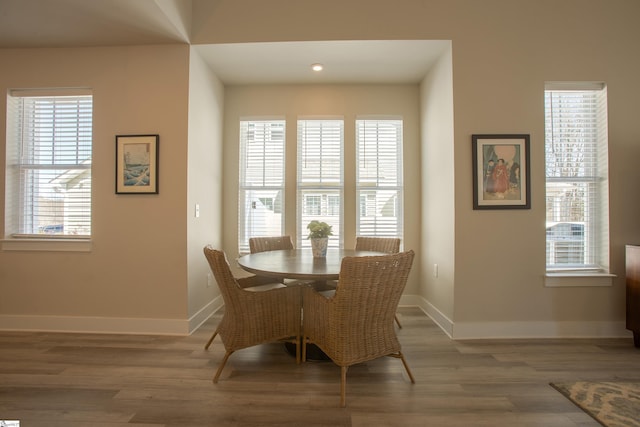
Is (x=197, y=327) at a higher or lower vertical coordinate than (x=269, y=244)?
lower

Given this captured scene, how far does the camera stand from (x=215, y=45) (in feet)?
9.20

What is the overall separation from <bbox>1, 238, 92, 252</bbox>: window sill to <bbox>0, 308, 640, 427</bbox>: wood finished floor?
80 centimetres

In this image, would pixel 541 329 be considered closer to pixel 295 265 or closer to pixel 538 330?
pixel 538 330

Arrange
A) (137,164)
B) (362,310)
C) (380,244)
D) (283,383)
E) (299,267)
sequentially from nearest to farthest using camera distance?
(362,310), (283,383), (299,267), (137,164), (380,244)

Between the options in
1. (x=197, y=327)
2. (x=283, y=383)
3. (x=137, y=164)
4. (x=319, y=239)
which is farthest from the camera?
(x=197, y=327)

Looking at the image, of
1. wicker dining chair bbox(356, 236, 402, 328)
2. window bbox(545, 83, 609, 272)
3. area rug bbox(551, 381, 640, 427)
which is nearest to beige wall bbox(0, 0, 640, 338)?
window bbox(545, 83, 609, 272)

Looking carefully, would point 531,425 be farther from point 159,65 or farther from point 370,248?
point 159,65

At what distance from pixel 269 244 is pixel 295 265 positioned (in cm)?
105

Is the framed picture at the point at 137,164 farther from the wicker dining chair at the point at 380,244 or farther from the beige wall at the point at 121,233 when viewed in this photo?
the wicker dining chair at the point at 380,244

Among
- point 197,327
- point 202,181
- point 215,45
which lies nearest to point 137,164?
point 202,181

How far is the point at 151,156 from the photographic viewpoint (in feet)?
9.08

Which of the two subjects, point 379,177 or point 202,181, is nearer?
point 202,181

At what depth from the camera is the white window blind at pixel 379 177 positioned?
12.0 ft

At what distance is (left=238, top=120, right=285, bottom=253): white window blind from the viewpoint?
12.1 feet
